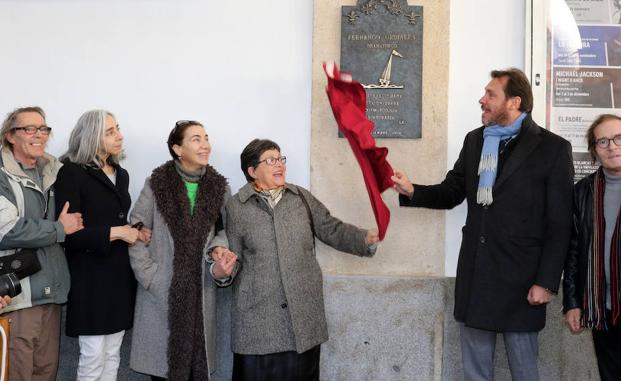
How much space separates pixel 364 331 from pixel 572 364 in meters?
1.45

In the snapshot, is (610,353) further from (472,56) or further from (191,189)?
(191,189)

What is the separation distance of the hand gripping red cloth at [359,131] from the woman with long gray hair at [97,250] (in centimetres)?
141

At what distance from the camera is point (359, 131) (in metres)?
3.81

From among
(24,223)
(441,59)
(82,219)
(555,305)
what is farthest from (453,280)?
(24,223)

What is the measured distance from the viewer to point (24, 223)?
11.7 feet

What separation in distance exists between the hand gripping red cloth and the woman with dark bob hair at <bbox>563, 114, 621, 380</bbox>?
1.10 m

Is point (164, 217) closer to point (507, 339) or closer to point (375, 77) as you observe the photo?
point (375, 77)

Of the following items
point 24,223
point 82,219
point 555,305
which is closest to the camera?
point 24,223

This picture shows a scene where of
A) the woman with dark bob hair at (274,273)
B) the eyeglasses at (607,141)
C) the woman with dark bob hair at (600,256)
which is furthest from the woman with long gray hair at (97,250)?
the eyeglasses at (607,141)

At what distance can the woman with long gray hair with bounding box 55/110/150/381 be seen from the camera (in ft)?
12.4

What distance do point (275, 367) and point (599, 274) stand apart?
1.87 m

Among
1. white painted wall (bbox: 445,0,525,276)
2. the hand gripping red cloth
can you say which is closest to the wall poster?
white painted wall (bbox: 445,0,525,276)

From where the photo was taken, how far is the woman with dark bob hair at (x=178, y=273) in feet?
12.7

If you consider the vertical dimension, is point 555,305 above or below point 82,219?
below
